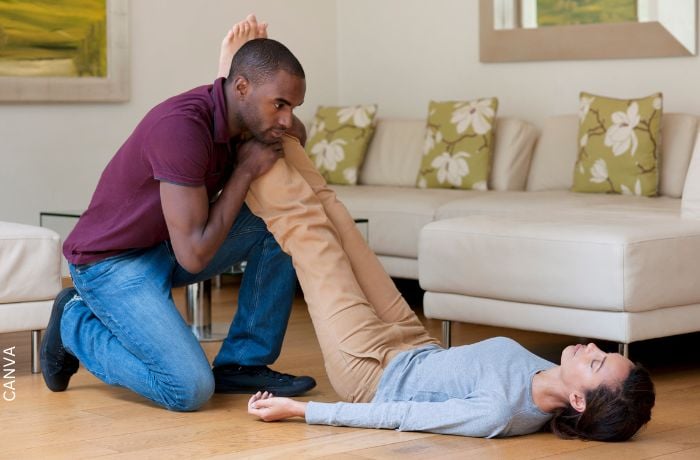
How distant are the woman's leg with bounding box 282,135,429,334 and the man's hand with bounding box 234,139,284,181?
0.43ft

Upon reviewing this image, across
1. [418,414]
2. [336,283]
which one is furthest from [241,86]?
[418,414]

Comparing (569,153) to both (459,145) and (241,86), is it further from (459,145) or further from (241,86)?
(241,86)

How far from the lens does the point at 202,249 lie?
2.98 metres

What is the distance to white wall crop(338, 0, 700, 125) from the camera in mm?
5520

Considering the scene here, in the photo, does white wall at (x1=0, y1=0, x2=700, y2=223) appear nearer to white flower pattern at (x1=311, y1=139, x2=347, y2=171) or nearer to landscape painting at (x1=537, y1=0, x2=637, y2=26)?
landscape painting at (x1=537, y1=0, x2=637, y2=26)

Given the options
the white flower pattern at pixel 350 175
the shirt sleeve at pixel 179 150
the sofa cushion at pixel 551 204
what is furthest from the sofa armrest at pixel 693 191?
the white flower pattern at pixel 350 175

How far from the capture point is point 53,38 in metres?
5.82

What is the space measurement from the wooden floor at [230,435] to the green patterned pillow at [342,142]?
2.43 metres

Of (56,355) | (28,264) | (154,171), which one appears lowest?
(56,355)

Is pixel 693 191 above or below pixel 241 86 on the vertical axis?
below

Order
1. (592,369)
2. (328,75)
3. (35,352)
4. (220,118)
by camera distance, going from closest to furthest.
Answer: (592,369)
(220,118)
(35,352)
(328,75)

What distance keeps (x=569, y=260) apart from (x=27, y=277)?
1.53 m

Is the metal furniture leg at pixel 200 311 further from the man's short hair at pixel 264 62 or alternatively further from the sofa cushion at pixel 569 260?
the man's short hair at pixel 264 62

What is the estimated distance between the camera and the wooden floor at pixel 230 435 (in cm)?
270
